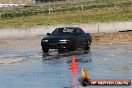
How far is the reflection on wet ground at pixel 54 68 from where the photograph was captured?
17.3 metres

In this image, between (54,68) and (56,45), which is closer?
(54,68)

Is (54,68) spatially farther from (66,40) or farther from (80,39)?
(80,39)

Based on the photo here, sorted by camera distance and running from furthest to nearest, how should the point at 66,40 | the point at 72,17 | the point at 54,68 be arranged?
the point at 72,17 < the point at 66,40 < the point at 54,68

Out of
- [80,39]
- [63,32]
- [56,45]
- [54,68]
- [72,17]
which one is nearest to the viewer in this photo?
[54,68]

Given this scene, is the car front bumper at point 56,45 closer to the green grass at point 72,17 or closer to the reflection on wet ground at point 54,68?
the reflection on wet ground at point 54,68

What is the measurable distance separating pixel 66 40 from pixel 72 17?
103 feet

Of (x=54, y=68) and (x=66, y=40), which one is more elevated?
(x=54, y=68)

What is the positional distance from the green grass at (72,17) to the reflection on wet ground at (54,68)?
26546 mm

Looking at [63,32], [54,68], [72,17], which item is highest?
[54,68]

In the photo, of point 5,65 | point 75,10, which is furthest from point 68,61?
point 75,10

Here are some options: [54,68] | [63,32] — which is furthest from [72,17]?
[54,68]

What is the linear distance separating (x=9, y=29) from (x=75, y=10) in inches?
876

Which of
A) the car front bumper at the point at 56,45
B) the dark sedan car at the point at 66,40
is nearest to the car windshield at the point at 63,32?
the dark sedan car at the point at 66,40

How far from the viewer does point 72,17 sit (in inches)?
2447
